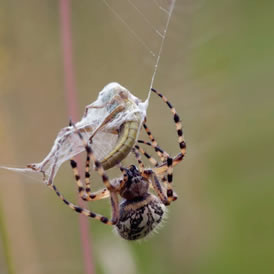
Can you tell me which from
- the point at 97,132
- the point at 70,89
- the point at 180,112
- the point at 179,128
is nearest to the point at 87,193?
the point at 97,132

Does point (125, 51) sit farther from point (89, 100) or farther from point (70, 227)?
point (70, 227)

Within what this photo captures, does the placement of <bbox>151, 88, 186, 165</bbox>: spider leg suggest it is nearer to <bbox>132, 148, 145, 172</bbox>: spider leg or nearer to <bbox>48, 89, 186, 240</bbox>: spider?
<bbox>48, 89, 186, 240</bbox>: spider

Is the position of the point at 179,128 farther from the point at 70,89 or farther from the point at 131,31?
the point at 131,31

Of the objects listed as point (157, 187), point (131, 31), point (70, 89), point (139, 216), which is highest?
point (131, 31)

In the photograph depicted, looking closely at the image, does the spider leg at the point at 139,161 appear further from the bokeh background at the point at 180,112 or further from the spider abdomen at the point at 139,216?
the bokeh background at the point at 180,112

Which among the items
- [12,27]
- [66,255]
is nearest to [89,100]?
[12,27]

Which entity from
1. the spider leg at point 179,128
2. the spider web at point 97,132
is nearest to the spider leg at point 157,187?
the spider leg at point 179,128
